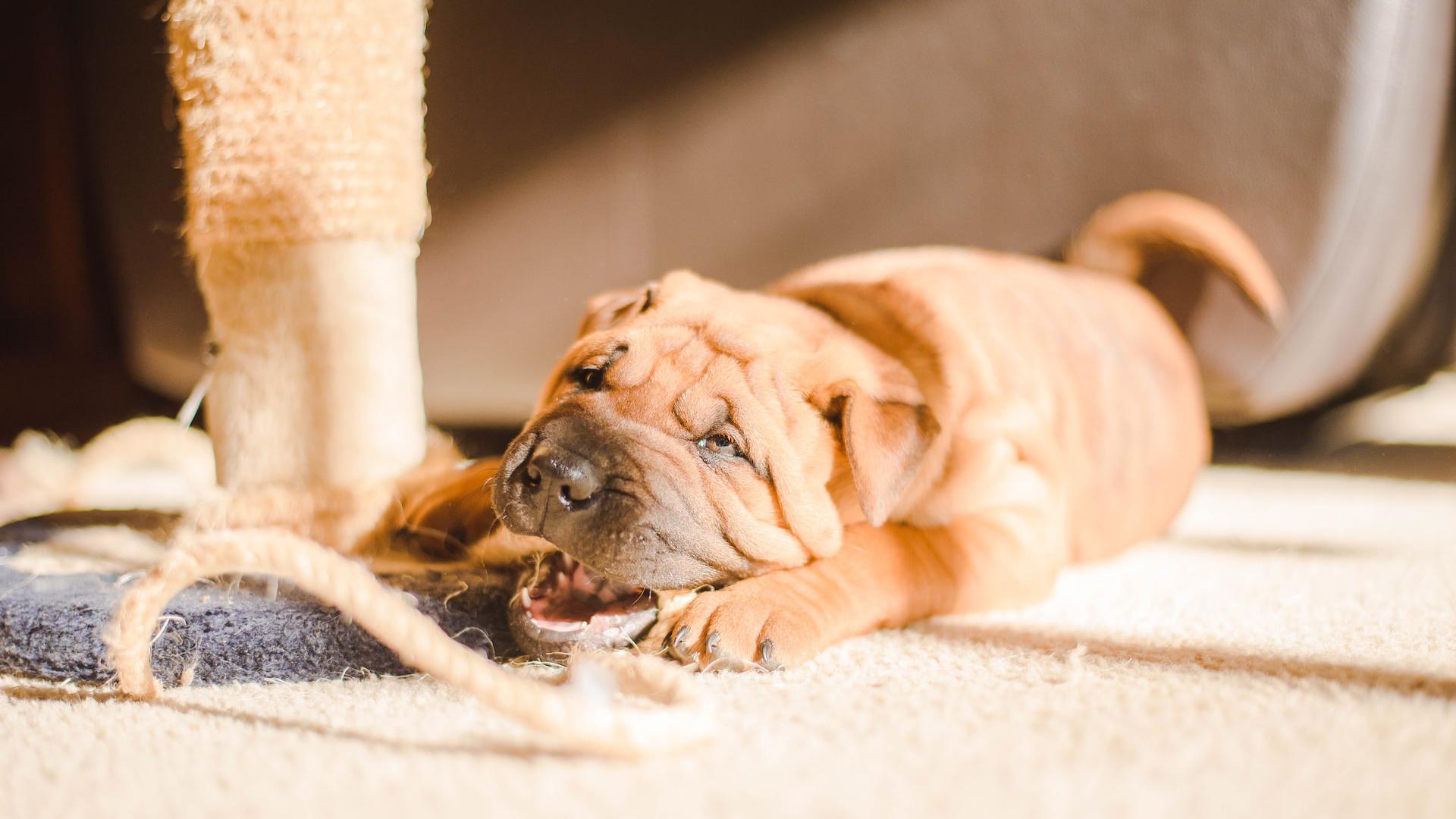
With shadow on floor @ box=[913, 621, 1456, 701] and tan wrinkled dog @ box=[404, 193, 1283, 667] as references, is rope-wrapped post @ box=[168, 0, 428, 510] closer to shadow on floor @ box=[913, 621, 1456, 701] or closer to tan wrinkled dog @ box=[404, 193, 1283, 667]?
tan wrinkled dog @ box=[404, 193, 1283, 667]

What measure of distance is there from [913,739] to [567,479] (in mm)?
480

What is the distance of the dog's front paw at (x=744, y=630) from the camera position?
1157 mm

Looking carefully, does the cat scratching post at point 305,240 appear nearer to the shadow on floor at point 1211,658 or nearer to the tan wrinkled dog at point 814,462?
the tan wrinkled dog at point 814,462

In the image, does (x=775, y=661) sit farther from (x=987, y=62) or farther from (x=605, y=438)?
(x=987, y=62)

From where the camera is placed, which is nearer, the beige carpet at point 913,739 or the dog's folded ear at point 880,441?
the beige carpet at point 913,739

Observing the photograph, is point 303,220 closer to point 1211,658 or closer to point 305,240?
point 305,240

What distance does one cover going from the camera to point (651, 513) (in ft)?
3.97

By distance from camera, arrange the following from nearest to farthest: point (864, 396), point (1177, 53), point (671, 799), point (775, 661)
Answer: point (671, 799) < point (775, 661) < point (864, 396) < point (1177, 53)

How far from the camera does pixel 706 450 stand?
1.31 metres

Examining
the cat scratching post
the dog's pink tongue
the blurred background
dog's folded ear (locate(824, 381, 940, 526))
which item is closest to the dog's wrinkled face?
dog's folded ear (locate(824, 381, 940, 526))

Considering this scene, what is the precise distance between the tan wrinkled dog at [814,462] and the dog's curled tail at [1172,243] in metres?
0.58

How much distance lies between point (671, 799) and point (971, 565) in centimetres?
76

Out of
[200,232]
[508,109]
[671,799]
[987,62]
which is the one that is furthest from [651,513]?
[987,62]

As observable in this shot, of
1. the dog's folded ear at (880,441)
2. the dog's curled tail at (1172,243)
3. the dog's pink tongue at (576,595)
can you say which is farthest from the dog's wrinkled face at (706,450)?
the dog's curled tail at (1172,243)
